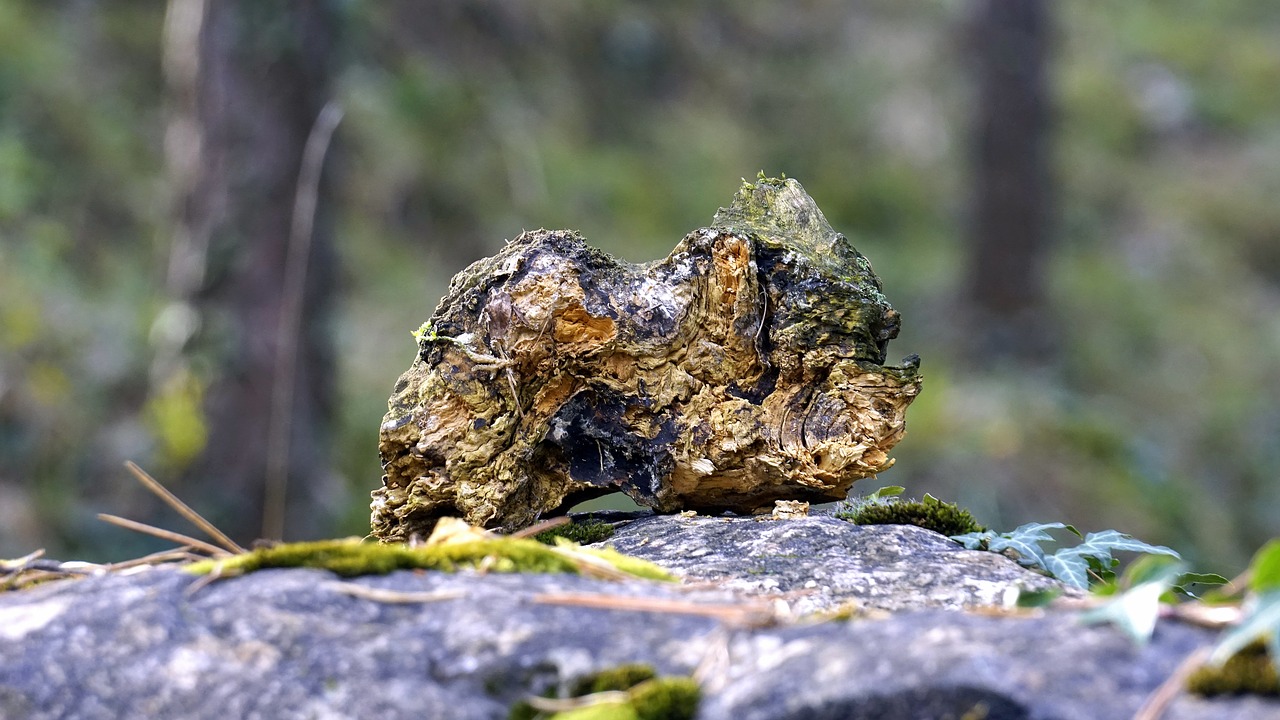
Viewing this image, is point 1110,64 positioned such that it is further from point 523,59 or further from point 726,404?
point 726,404

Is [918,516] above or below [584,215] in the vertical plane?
below

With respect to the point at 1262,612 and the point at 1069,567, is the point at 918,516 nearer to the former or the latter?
the point at 1069,567

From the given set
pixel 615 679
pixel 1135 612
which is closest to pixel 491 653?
pixel 615 679

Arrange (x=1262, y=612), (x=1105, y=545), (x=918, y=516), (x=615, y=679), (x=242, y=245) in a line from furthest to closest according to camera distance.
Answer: (x=242, y=245)
(x=918, y=516)
(x=1105, y=545)
(x=615, y=679)
(x=1262, y=612)

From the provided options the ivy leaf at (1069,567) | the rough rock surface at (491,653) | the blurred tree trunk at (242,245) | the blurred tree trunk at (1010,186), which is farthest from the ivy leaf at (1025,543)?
the blurred tree trunk at (1010,186)

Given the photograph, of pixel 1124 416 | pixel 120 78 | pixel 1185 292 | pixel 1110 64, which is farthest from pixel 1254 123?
pixel 120 78

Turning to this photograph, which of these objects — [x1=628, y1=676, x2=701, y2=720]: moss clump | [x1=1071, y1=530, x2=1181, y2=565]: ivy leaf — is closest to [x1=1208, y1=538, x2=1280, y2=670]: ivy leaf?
[x1=628, y1=676, x2=701, y2=720]: moss clump

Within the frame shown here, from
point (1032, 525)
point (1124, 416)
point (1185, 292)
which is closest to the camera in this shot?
point (1032, 525)

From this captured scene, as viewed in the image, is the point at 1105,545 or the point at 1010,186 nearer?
the point at 1105,545
